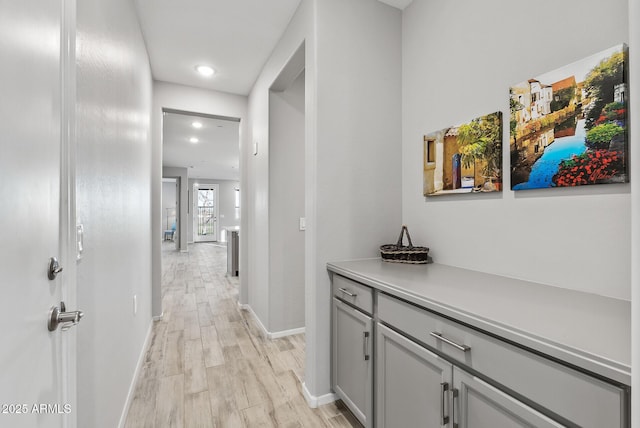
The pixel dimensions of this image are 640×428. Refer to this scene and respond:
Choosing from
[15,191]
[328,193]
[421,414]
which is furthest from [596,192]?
[15,191]

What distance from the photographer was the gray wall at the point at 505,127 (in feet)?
3.67

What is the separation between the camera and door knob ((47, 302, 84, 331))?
779 millimetres

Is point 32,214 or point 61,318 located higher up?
point 32,214

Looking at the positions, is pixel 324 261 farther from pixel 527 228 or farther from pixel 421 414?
pixel 527 228

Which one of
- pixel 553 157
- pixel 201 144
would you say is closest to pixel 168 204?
pixel 201 144

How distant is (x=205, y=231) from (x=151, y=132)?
374 inches

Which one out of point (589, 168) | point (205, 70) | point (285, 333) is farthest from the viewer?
point (205, 70)

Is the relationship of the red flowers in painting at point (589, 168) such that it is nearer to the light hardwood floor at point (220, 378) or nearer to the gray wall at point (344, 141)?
the gray wall at point (344, 141)

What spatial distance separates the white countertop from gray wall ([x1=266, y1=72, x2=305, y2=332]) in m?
1.40

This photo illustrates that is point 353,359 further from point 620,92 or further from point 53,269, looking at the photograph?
point 620,92

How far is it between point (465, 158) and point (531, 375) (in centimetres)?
118

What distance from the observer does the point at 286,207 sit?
113 inches

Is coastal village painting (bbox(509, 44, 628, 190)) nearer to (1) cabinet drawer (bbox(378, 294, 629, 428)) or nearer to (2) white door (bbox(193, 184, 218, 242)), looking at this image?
(1) cabinet drawer (bbox(378, 294, 629, 428))

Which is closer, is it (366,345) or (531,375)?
(531,375)
